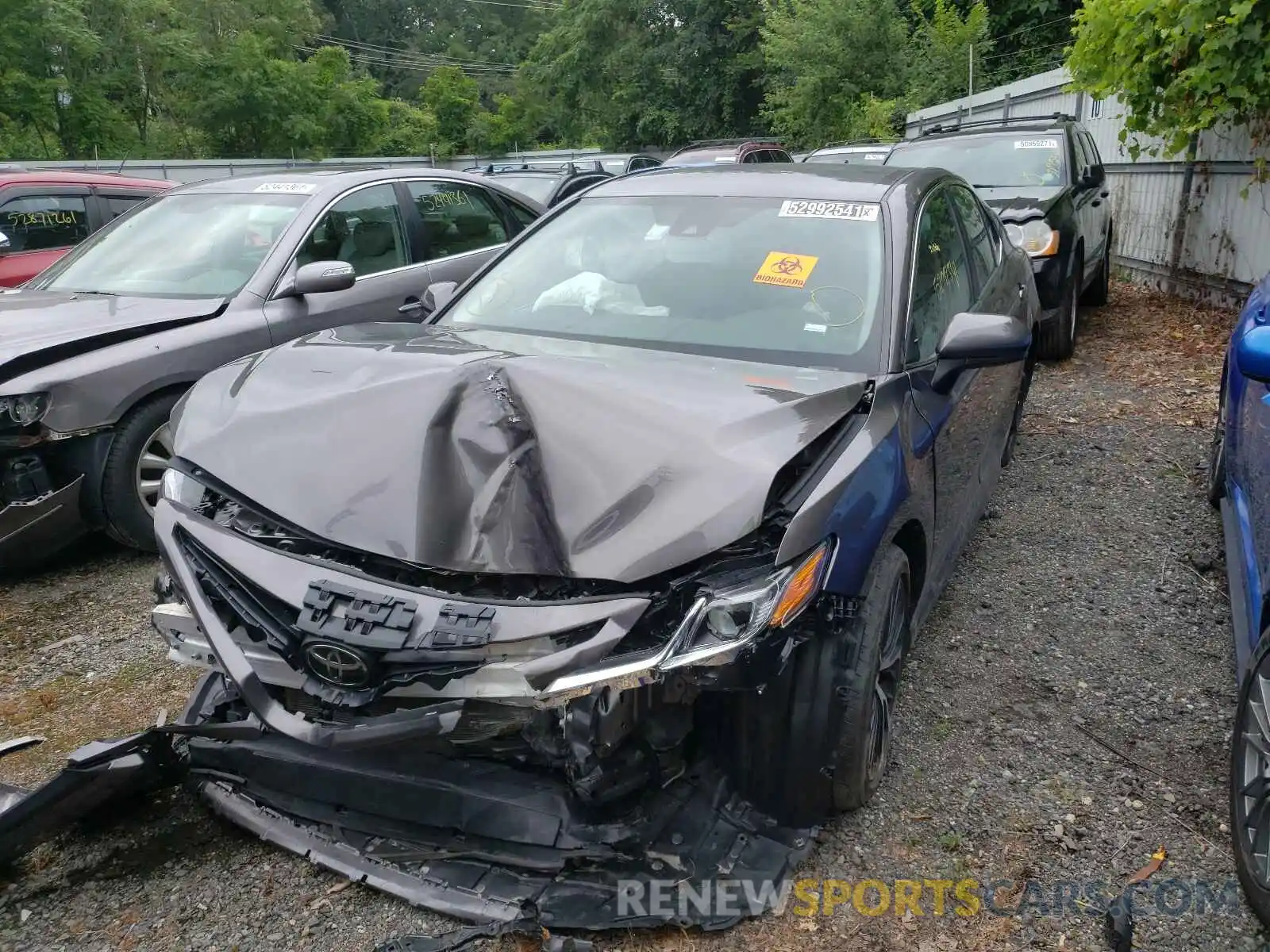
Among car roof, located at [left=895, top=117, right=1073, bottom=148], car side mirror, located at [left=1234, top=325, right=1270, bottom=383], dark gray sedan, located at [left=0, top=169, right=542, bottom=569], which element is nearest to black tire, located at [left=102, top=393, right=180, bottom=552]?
dark gray sedan, located at [left=0, top=169, right=542, bottom=569]

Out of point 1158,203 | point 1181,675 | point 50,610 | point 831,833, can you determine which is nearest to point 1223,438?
point 1181,675

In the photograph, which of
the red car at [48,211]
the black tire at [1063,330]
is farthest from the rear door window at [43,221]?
the black tire at [1063,330]

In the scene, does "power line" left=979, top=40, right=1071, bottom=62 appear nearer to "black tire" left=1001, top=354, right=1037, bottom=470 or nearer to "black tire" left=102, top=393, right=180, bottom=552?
"black tire" left=1001, top=354, right=1037, bottom=470

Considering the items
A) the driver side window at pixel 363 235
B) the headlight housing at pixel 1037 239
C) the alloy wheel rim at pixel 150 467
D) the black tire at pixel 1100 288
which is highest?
the driver side window at pixel 363 235

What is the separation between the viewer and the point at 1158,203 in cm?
1000

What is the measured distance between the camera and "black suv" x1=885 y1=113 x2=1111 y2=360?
6.88 m

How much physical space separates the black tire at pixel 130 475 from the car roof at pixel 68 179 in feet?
12.3

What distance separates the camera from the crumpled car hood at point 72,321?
4113 mm

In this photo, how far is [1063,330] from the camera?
7426mm

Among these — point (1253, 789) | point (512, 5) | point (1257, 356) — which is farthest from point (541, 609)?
point (512, 5)

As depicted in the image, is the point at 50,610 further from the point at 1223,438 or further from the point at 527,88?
the point at 527,88

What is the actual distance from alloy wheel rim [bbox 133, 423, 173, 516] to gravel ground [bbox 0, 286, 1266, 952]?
1.30 feet

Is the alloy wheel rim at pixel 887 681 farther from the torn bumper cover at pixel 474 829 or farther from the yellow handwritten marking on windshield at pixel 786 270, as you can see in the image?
the yellow handwritten marking on windshield at pixel 786 270

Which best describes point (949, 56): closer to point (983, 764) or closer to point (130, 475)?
point (130, 475)
